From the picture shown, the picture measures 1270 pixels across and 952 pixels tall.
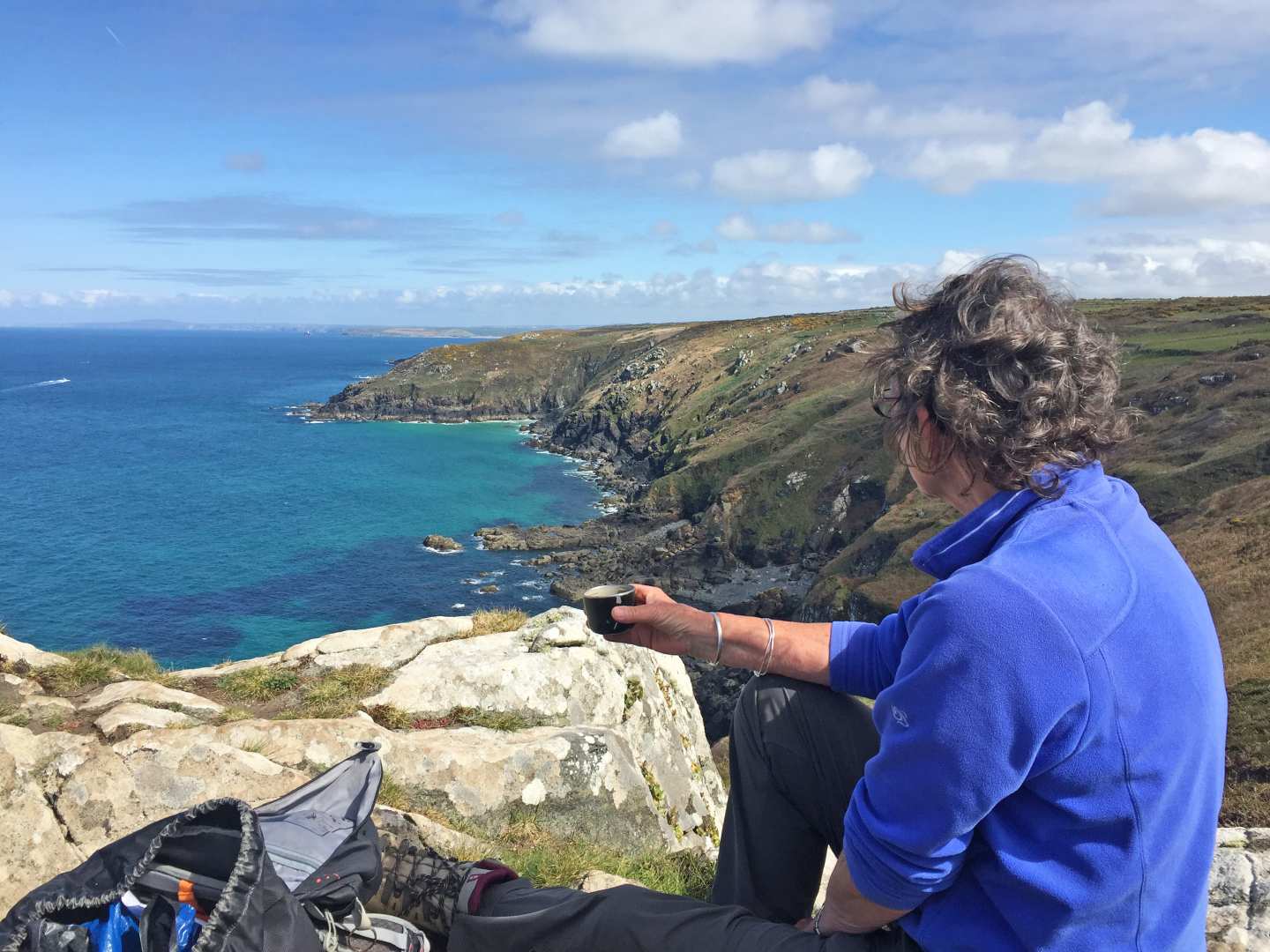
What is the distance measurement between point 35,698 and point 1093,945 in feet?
32.3

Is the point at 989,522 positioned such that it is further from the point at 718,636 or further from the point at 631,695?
the point at 631,695

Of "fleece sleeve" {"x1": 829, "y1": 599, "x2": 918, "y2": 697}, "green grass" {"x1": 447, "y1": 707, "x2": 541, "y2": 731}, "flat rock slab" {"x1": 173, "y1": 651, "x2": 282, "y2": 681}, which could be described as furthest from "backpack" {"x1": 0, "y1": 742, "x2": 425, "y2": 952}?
"flat rock slab" {"x1": 173, "y1": 651, "x2": 282, "y2": 681}

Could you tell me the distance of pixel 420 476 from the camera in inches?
3863

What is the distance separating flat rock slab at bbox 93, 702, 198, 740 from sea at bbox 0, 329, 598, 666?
3606cm

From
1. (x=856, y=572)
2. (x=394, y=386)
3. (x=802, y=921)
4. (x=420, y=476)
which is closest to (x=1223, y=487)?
(x=856, y=572)

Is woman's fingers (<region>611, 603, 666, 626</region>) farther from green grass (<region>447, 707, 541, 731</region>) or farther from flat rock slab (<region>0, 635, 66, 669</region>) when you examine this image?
flat rock slab (<region>0, 635, 66, 669</region>)

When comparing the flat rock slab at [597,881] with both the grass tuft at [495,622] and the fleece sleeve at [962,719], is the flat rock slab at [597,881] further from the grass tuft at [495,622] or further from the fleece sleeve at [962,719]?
the grass tuft at [495,622]

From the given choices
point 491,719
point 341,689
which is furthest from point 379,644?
point 491,719

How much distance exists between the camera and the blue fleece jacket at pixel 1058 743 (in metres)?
2.52

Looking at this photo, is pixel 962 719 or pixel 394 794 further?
pixel 394 794

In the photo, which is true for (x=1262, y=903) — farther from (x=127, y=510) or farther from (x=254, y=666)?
(x=127, y=510)

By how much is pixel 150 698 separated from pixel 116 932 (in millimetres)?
5764

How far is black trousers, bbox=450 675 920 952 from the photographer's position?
13.0 ft

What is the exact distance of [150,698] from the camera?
8.77 meters
